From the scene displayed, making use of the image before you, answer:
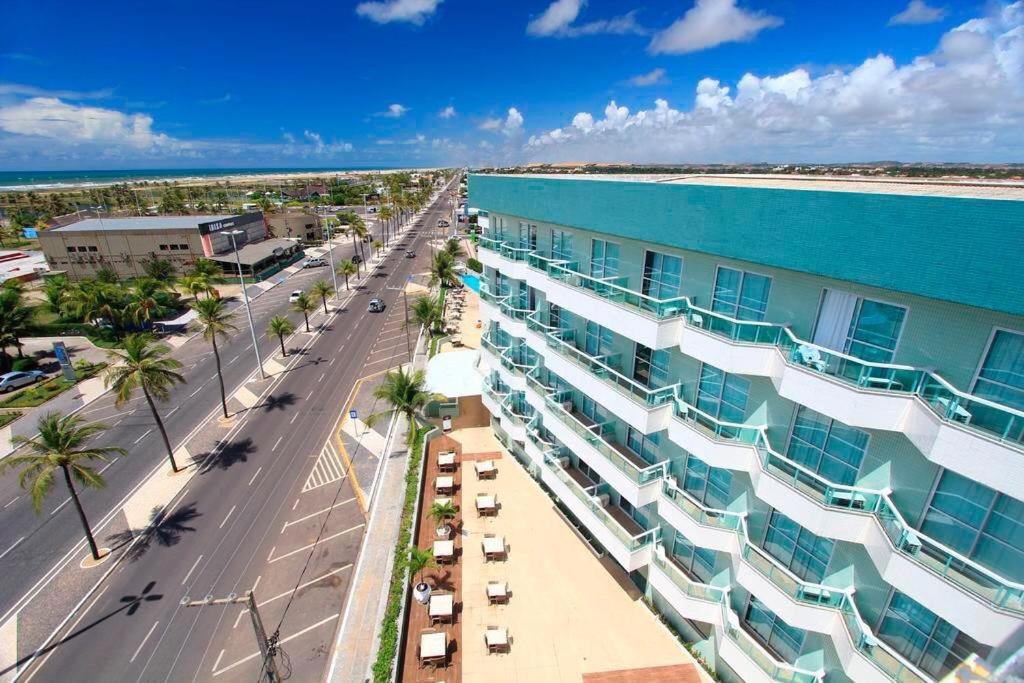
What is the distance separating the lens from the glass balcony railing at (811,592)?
1179 cm

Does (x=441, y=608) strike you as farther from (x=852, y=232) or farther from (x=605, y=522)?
(x=852, y=232)

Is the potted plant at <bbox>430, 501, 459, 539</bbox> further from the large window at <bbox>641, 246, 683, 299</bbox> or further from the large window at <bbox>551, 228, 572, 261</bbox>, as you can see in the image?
the large window at <bbox>641, 246, 683, 299</bbox>

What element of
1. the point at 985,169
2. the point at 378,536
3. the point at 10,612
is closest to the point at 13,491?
the point at 10,612

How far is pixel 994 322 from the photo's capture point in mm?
9836

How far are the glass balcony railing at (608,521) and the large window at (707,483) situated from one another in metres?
2.48

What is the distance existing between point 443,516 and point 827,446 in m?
21.1

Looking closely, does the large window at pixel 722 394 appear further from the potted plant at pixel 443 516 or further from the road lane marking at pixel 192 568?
the road lane marking at pixel 192 568

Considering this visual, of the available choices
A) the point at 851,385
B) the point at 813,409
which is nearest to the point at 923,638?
the point at 813,409

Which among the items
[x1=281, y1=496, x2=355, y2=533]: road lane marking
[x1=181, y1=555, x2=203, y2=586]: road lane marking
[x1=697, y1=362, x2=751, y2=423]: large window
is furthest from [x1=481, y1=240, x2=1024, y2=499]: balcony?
[x1=181, y1=555, x2=203, y2=586]: road lane marking

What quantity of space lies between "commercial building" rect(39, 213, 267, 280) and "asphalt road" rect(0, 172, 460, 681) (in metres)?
46.7

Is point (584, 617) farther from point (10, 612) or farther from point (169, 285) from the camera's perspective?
point (169, 285)

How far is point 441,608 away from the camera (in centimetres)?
2145

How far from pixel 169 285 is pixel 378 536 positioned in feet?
207

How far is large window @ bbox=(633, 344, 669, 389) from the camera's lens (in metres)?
18.3
